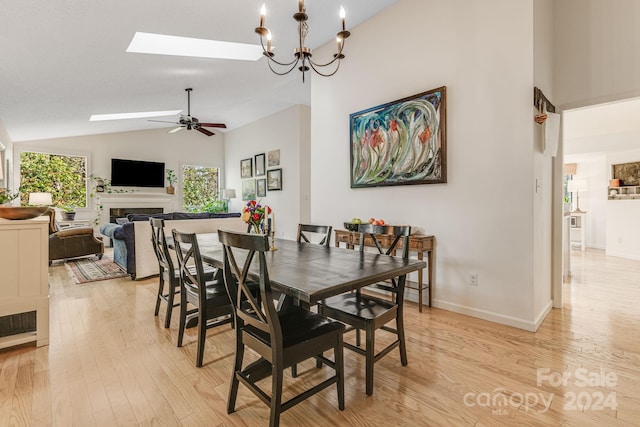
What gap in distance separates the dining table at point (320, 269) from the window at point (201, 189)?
708cm

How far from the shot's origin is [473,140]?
2.95 metres

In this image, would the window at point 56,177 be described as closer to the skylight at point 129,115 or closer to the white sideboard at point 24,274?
the skylight at point 129,115

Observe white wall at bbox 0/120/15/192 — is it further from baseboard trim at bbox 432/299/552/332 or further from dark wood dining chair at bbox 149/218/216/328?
Answer: baseboard trim at bbox 432/299/552/332

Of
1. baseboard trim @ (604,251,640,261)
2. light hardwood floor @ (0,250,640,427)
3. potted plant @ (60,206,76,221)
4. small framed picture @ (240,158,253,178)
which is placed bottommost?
light hardwood floor @ (0,250,640,427)

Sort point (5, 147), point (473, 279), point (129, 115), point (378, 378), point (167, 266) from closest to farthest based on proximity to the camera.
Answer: point (378, 378)
point (167, 266)
point (473, 279)
point (5, 147)
point (129, 115)

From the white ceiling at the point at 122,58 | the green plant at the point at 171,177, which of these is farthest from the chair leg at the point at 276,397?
the green plant at the point at 171,177

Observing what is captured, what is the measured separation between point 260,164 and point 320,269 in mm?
6653

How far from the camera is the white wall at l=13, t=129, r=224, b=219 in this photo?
7320 mm

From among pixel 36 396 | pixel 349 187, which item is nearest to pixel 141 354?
pixel 36 396

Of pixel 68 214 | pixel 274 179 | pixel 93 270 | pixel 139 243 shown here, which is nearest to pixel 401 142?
pixel 139 243

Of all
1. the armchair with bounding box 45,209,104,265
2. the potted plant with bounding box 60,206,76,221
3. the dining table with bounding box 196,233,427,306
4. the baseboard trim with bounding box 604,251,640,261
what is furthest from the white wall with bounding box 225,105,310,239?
the baseboard trim with bounding box 604,251,640,261

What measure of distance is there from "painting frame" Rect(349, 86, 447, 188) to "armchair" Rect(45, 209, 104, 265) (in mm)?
4868

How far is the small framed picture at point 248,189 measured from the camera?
8414 millimetres

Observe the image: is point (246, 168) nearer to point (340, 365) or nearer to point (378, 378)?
point (378, 378)
